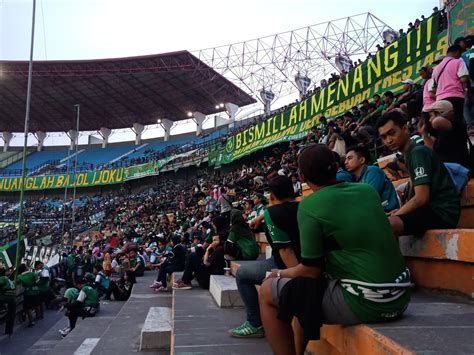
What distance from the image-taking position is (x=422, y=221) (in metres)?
2.64

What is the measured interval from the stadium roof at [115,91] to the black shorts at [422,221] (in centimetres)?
3033

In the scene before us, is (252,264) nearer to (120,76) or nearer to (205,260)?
(205,260)

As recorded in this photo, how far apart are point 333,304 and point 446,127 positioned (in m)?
1.97

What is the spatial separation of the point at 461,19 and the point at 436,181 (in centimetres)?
585

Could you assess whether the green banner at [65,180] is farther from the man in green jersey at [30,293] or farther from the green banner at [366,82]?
the man in green jersey at [30,293]

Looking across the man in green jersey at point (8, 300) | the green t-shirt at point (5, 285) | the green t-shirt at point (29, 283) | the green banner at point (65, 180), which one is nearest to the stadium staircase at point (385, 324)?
the man in green jersey at point (8, 300)

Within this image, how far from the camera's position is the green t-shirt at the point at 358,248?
1.83 meters

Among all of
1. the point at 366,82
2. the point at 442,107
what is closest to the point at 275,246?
the point at 442,107

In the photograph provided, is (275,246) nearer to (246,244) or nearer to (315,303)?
(315,303)

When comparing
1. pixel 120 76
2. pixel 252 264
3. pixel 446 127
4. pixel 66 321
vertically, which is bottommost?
pixel 66 321

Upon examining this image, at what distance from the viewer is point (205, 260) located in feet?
19.6

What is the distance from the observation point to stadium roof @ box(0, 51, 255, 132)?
32.8 metres

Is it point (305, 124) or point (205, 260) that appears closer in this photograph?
point (205, 260)

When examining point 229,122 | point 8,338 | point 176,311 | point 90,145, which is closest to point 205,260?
point 176,311
